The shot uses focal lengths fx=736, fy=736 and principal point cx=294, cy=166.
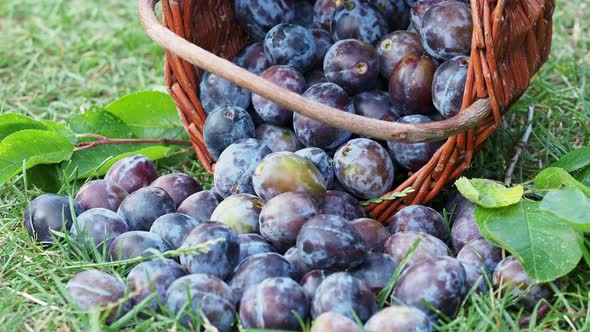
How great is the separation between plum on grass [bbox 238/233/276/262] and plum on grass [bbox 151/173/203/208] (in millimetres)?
334

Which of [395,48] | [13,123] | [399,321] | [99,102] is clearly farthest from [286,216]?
[99,102]

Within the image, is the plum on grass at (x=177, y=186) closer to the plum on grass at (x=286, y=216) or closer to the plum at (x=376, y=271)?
the plum on grass at (x=286, y=216)

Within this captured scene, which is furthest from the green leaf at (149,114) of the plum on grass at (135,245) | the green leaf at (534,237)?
Answer: the green leaf at (534,237)

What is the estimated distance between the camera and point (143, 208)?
167cm

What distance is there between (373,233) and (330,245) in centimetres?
22

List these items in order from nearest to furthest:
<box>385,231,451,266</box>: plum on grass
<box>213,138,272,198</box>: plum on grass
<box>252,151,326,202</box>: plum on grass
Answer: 1. <box>385,231,451,266</box>: plum on grass
2. <box>252,151,326,202</box>: plum on grass
3. <box>213,138,272,198</box>: plum on grass

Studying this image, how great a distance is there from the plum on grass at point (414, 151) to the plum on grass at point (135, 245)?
22.1 inches

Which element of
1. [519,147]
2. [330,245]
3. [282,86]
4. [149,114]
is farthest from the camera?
[149,114]

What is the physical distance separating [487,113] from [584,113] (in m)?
0.80

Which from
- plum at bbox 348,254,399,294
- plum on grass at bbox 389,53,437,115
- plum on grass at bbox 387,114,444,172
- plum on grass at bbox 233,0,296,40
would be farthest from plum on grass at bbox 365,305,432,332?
plum on grass at bbox 233,0,296,40

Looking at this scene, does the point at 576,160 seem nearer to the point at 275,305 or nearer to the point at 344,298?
the point at 344,298

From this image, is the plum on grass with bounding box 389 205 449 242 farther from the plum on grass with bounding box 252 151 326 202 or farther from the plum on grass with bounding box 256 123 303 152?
the plum on grass with bounding box 256 123 303 152

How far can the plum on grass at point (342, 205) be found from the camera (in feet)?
5.34

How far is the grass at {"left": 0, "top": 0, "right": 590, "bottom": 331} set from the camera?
1.39 meters
